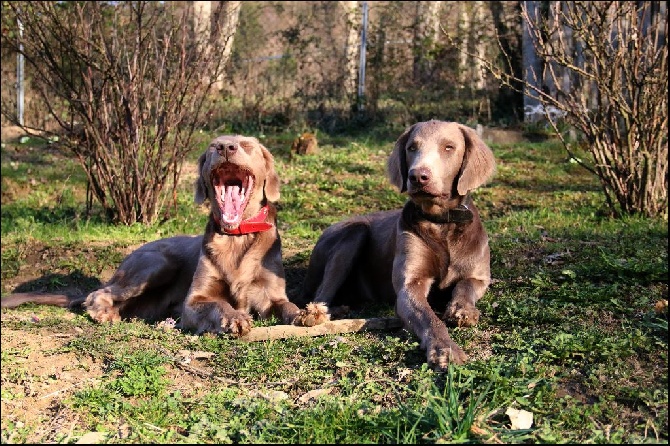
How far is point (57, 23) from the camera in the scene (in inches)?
314

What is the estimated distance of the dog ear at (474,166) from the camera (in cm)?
546

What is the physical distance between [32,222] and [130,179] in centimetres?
142

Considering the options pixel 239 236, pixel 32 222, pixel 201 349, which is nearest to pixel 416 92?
pixel 32 222

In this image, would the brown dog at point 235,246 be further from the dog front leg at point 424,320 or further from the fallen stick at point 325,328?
the dog front leg at point 424,320

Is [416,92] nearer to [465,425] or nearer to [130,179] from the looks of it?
[130,179]

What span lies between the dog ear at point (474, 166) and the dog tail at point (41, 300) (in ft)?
10.6

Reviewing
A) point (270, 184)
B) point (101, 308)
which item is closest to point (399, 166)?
point (270, 184)

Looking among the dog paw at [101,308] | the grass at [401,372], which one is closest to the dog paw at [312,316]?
the grass at [401,372]

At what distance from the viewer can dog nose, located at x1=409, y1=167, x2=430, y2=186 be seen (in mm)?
5168

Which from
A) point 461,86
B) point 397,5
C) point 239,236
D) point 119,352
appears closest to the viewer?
point 119,352

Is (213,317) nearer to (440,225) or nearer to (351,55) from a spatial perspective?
(440,225)

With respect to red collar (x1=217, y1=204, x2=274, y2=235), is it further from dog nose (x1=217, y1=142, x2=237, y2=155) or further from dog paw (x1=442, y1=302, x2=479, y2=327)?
dog paw (x1=442, y1=302, x2=479, y2=327)

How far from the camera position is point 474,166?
5.50 meters

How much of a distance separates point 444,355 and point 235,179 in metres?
2.63
